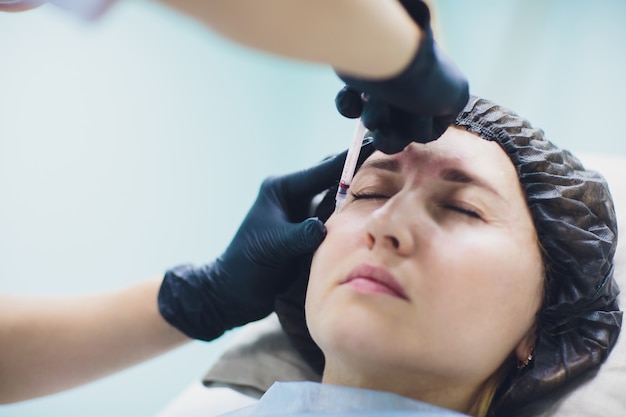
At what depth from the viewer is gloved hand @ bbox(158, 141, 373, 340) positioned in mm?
1181

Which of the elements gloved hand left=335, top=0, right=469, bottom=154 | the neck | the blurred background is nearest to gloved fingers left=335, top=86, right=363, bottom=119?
gloved hand left=335, top=0, right=469, bottom=154

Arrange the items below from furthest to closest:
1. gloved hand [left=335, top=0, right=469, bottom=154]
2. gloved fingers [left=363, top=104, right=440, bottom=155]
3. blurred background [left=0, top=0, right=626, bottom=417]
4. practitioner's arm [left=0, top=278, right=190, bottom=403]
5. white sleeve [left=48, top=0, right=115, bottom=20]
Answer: blurred background [left=0, top=0, right=626, bottom=417], practitioner's arm [left=0, top=278, right=190, bottom=403], white sleeve [left=48, top=0, right=115, bottom=20], gloved fingers [left=363, top=104, right=440, bottom=155], gloved hand [left=335, top=0, right=469, bottom=154]

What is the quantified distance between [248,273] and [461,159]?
21.7 inches

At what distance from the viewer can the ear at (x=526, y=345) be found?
3.16ft

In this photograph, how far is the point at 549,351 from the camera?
3.14ft

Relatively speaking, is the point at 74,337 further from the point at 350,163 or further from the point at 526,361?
the point at 526,361

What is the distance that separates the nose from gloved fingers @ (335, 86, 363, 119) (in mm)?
168

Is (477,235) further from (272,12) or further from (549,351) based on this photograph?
(272,12)

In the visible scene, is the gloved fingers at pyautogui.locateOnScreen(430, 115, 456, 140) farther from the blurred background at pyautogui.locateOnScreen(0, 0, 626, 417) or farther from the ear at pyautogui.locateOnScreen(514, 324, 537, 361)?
the blurred background at pyautogui.locateOnScreen(0, 0, 626, 417)

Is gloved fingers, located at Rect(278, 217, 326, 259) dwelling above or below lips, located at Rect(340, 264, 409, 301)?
above

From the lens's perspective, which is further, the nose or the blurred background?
the blurred background

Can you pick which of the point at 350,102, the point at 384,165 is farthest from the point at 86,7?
the point at 384,165

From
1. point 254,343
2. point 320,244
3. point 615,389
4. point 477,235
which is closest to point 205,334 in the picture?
point 254,343

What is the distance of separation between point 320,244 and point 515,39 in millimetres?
1209
